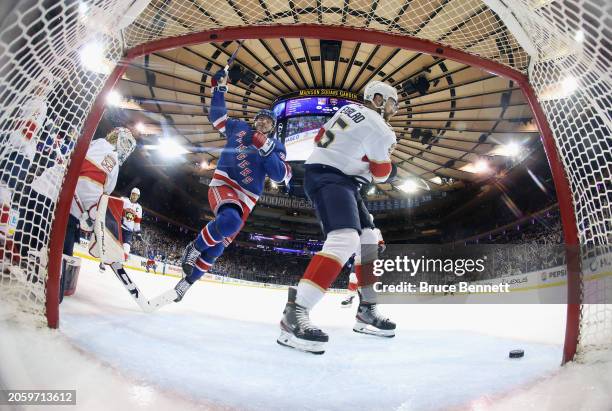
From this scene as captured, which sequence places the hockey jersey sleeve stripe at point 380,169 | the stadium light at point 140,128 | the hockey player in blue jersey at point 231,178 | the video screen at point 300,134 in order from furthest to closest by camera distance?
the stadium light at point 140,128 → the video screen at point 300,134 → the hockey player in blue jersey at point 231,178 → the hockey jersey sleeve stripe at point 380,169

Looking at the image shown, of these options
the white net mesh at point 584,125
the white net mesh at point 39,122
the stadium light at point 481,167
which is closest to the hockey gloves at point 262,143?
the white net mesh at point 39,122

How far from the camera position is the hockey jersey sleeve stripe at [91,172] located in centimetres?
165

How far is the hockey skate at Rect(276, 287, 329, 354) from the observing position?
3.33 feet

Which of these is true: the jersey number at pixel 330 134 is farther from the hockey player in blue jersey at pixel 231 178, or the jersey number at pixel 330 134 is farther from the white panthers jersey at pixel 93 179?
the white panthers jersey at pixel 93 179

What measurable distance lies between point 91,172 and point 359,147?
1.29 m

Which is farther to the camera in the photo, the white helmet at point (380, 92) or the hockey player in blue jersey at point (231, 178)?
the hockey player in blue jersey at point (231, 178)

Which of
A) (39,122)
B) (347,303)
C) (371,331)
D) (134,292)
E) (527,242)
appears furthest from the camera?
(527,242)

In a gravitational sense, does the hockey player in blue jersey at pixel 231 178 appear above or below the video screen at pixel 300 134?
below

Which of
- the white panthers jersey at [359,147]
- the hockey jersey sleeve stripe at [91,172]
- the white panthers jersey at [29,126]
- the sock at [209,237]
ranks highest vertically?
the white panthers jersey at [359,147]

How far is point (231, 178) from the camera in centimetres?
184

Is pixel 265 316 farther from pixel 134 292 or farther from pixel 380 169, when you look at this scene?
pixel 380 169

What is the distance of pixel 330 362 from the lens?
1.00m

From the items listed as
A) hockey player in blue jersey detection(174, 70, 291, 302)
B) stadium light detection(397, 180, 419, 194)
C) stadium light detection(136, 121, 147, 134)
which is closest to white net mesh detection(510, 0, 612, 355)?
hockey player in blue jersey detection(174, 70, 291, 302)

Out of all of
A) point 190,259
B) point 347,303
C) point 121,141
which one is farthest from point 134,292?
point 347,303
